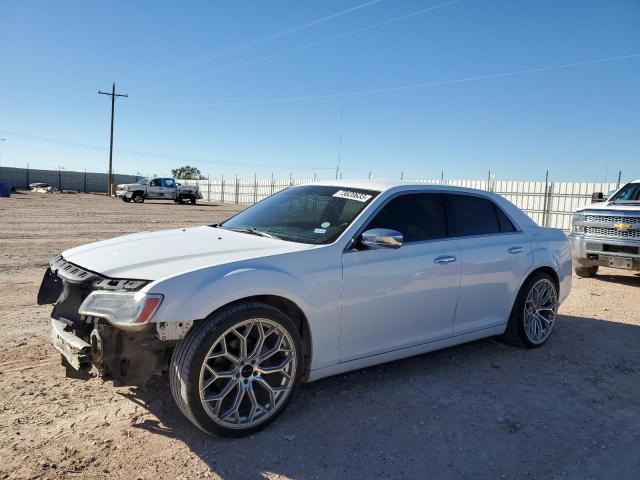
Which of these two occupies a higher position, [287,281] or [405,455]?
[287,281]

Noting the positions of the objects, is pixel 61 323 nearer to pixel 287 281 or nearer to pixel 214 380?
pixel 214 380

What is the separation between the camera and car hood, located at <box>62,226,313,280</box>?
3154mm

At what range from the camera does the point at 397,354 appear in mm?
4020

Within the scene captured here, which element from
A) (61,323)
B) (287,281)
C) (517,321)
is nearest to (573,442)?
(517,321)

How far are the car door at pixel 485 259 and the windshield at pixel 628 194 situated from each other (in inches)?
226

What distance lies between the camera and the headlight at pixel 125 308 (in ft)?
9.26

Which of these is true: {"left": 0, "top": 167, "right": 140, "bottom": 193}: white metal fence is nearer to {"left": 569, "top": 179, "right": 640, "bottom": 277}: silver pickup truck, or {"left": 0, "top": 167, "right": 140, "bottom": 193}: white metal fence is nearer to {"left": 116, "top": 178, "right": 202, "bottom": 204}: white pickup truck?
{"left": 116, "top": 178, "right": 202, "bottom": 204}: white pickup truck

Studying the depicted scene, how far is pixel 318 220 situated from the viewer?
13.4 ft

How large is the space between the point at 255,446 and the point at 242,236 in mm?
1577

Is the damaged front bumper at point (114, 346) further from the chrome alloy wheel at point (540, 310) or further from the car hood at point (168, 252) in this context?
the chrome alloy wheel at point (540, 310)

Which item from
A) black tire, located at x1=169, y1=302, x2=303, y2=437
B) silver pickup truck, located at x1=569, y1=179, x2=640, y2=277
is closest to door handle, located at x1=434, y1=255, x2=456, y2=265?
black tire, located at x1=169, y1=302, x2=303, y2=437

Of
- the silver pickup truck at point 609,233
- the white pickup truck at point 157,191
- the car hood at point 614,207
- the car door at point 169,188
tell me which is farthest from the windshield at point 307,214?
the car door at point 169,188

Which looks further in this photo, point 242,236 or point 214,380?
point 242,236

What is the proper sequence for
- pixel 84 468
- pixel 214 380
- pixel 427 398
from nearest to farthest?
pixel 84 468, pixel 214 380, pixel 427 398
